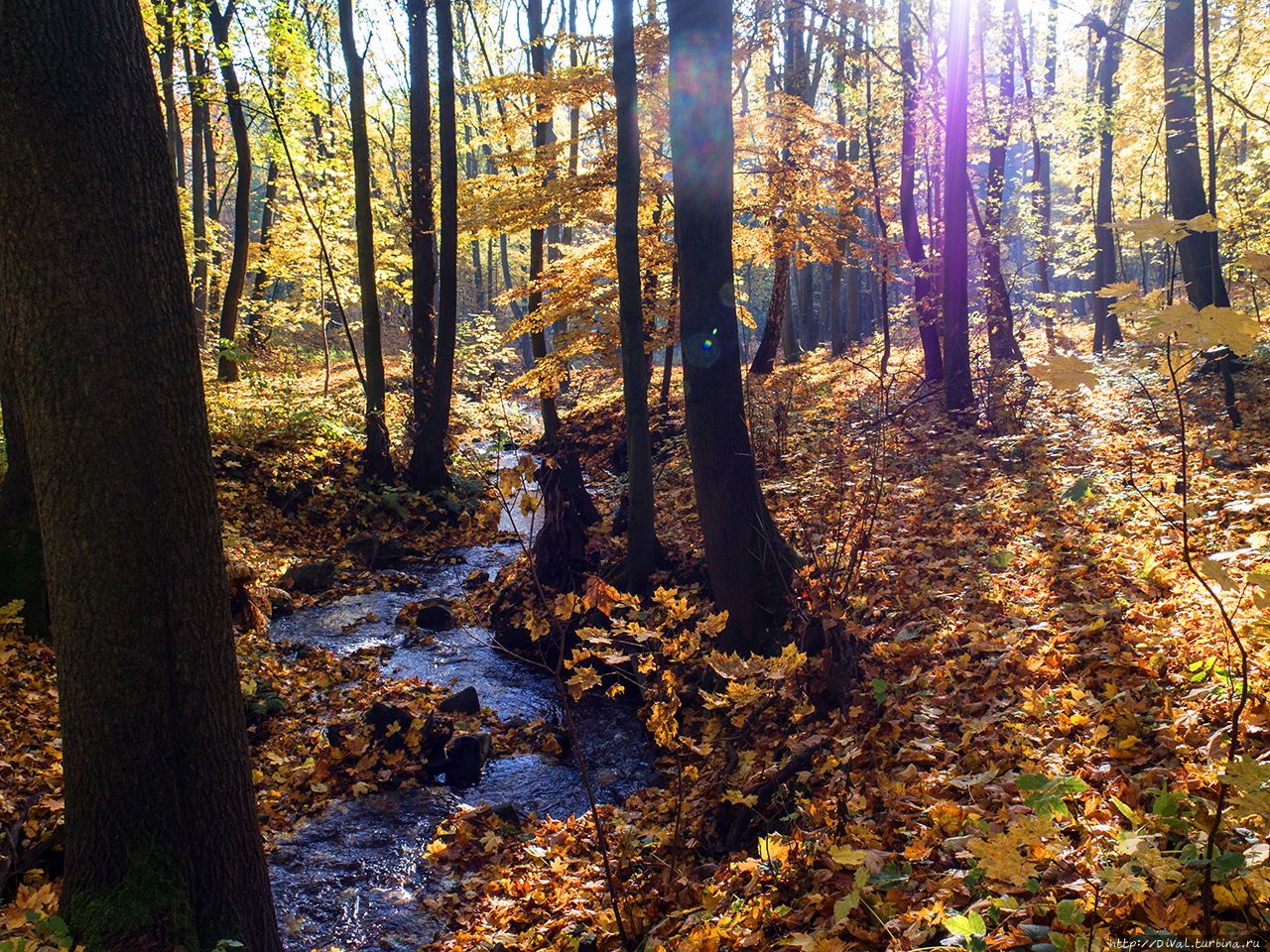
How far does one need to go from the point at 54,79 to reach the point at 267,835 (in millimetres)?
4355

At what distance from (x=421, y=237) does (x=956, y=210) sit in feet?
29.6

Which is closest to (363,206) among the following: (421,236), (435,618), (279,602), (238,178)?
(421,236)

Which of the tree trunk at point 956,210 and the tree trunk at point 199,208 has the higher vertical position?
the tree trunk at point 199,208

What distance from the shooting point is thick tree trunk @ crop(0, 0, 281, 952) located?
2.72m

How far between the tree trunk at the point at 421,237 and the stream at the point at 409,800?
5.27m

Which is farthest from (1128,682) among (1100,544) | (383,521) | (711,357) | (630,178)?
(383,521)

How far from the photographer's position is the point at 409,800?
17.9 ft

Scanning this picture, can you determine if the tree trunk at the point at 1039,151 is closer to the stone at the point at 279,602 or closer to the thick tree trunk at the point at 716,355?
the thick tree trunk at the point at 716,355

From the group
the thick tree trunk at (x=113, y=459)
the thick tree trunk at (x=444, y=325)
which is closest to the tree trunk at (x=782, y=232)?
the thick tree trunk at (x=444, y=325)

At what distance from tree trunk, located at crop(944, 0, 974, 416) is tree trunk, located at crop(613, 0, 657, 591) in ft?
17.0

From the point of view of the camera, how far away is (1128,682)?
154 inches

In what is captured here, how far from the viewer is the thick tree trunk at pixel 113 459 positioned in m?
2.72

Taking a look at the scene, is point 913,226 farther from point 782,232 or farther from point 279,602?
point 279,602

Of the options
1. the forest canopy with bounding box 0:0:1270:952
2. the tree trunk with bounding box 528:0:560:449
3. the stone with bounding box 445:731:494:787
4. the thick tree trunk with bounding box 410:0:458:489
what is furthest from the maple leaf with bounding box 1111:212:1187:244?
the tree trunk with bounding box 528:0:560:449
